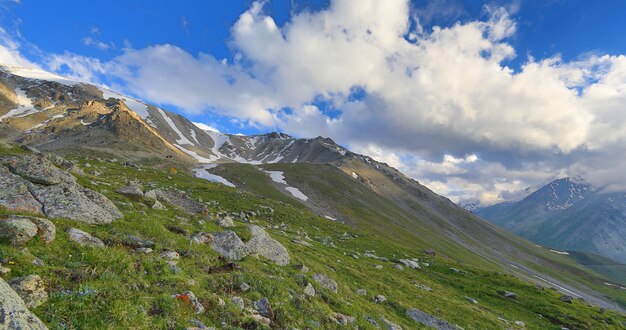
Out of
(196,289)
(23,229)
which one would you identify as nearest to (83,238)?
(23,229)

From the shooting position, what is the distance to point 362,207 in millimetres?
137750

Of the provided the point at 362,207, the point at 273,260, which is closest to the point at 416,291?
the point at 273,260

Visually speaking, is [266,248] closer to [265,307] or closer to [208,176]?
[265,307]

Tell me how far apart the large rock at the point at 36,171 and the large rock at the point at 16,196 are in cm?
68

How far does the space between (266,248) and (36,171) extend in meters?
15.5

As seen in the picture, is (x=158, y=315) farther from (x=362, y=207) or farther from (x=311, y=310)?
(x=362, y=207)

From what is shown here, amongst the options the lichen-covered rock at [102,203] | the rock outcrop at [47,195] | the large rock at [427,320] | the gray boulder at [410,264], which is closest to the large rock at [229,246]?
the lichen-covered rock at [102,203]

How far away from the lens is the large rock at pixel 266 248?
932 inches

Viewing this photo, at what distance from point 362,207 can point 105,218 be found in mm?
124552

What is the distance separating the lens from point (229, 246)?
21469mm

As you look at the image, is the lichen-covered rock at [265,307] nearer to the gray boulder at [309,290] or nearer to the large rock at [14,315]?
the gray boulder at [309,290]

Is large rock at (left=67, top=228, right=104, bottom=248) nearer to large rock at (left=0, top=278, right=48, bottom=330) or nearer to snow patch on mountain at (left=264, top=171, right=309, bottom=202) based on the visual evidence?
large rock at (left=0, top=278, right=48, bottom=330)

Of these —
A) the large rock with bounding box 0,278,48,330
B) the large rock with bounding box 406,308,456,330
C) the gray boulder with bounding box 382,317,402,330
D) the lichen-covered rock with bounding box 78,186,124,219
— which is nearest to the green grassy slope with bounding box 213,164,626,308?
the large rock with bounding box 406,308,456,330

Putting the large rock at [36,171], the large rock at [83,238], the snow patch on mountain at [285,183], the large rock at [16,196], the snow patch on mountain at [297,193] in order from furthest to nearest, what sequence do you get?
the snow patch on mountain at [285,183] < the snow patch on mountain at [297,193] < the large rock at [36,171] < the large rock at [16,196] < the large rock at [83,238]
